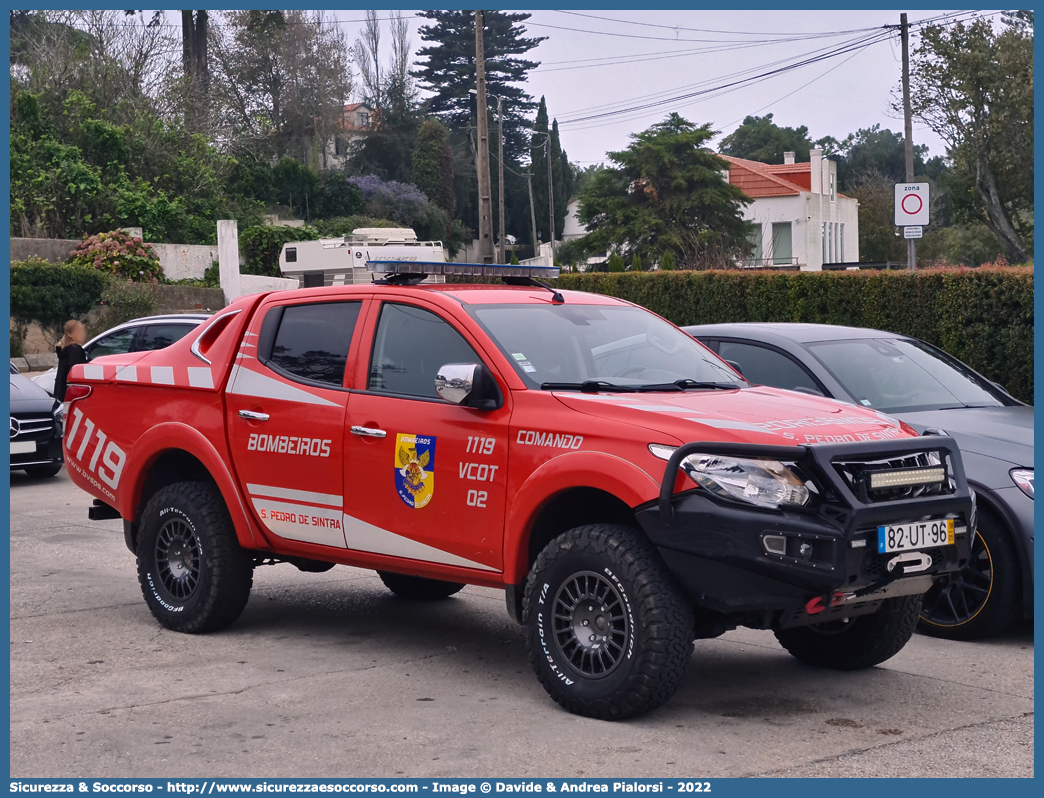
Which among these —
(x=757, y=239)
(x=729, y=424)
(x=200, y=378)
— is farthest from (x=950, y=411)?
(x=757, y=239)

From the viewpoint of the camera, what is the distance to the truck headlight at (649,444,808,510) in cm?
494

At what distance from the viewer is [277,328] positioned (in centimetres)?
691

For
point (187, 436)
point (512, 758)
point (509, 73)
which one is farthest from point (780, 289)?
point (509, 73)

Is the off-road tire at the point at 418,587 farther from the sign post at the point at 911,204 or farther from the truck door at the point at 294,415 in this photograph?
the sign post at the point at 911,204

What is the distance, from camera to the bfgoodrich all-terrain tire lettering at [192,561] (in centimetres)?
684

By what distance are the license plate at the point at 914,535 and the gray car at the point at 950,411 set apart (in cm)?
63

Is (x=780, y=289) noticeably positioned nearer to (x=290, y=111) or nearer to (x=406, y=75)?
(x=290, y=111)

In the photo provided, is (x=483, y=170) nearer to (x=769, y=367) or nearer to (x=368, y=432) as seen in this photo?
(x=769, y=367)

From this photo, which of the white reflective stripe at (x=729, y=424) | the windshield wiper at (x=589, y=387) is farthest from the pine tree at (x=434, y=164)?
the white reflective stripe at (x=729, y=424)

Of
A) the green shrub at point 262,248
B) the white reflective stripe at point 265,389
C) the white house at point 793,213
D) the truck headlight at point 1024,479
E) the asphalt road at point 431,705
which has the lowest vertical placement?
the asphalt road at point 431,705

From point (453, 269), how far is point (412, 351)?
2.58 feet

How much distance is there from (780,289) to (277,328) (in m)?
11.1

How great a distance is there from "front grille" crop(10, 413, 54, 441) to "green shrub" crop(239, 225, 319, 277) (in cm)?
2713

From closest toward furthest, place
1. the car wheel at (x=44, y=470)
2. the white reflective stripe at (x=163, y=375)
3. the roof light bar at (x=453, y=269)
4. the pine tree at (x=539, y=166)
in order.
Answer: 1. the roof light bar at (x=453, y=269)
2. the white reflective stripe at (x=163, y=375)
3. the car wheel at (x=44, y=470)
4. the pine tree at (x=539, y=166)
